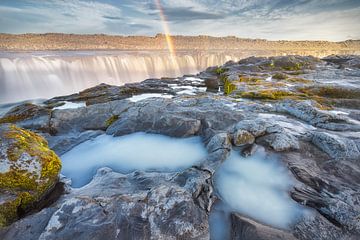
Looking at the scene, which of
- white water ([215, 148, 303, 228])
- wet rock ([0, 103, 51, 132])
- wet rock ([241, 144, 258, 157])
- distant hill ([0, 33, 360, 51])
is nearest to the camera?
white water ([215, 148, 303, 228])

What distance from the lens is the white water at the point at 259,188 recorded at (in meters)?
4.62

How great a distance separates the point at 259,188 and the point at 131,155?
4.23 meters

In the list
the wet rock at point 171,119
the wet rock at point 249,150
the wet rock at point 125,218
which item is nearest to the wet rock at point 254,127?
the wet rock at point 249,150

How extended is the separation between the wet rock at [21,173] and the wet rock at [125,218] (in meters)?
0.45

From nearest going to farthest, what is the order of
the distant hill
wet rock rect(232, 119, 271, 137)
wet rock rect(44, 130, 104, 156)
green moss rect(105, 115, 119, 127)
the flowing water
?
wet rock rect(232, 119, 271, 137), wet rock rect(44, 130, 104, 156), green moss rect(105, 115, 119, 127), the flowing water, the distant hill

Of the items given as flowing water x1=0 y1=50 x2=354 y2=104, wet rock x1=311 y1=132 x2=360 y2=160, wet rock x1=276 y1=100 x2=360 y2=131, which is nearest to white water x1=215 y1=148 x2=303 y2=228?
wet rock x1=311 y1=132 x2=360 y2=160

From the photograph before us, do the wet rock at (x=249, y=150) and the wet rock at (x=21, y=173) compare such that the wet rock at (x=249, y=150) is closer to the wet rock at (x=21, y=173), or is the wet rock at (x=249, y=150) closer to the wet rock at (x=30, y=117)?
the wet rock at (x=21, y=173)

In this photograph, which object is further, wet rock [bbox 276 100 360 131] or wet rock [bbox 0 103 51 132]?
wet rock [bbox 0 103 51 132]

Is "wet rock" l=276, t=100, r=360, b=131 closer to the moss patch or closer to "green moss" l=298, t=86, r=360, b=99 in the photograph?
the moss patch

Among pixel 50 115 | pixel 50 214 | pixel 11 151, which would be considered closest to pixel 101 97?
pixel 50 115

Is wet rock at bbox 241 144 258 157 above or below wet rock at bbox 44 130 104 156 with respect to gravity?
above

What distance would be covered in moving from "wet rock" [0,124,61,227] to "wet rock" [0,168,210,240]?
1.48ft

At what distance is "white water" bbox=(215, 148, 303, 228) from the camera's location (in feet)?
15.2

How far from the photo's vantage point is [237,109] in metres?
10.3
